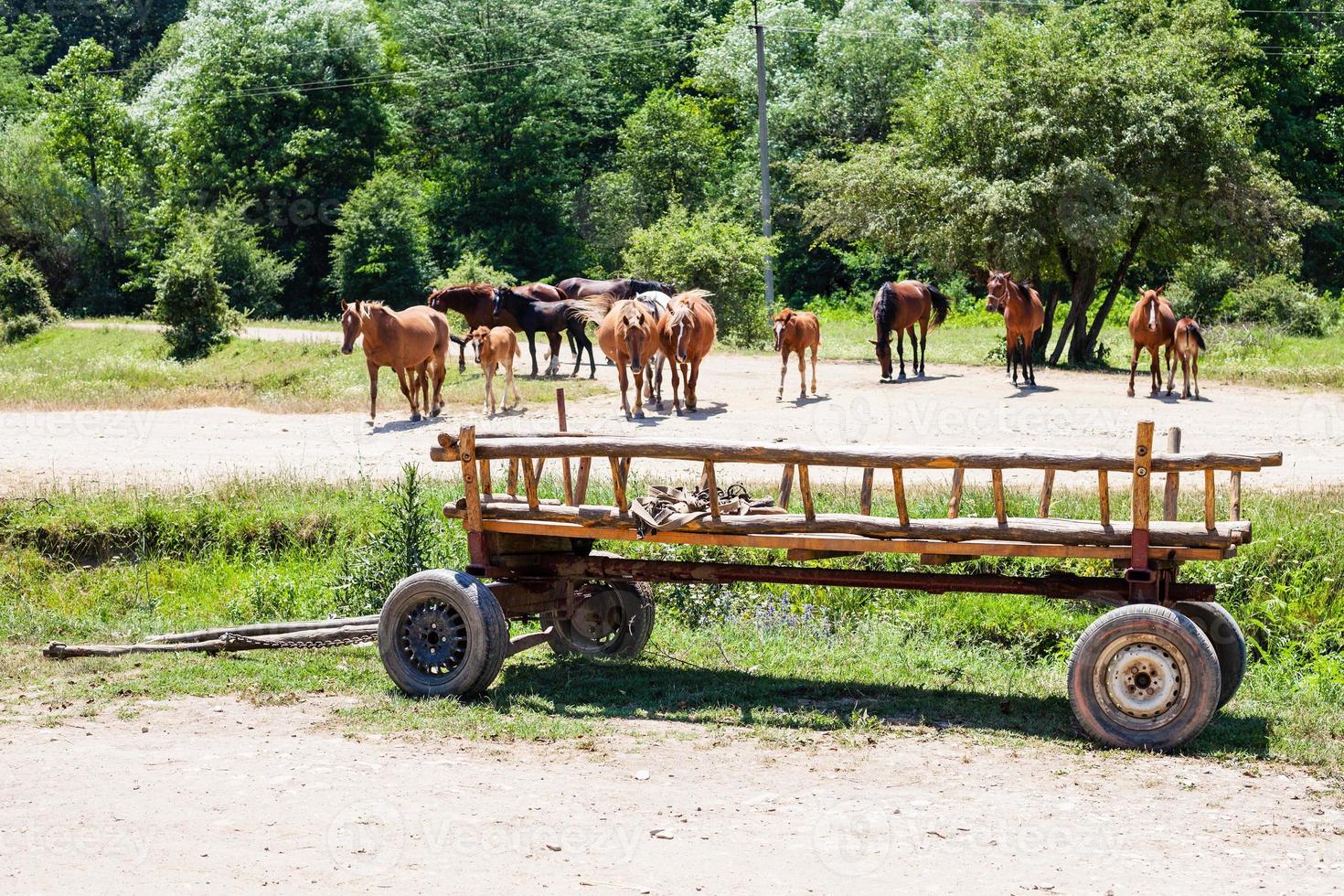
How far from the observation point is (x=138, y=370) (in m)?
30.5

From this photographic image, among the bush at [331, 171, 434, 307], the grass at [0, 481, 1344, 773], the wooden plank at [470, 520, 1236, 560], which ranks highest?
the bush at [331, 171, 434, 307]

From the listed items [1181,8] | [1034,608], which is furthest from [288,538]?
[1181,8]

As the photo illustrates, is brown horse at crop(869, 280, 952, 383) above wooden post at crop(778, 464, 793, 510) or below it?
above

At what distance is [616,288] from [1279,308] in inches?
737

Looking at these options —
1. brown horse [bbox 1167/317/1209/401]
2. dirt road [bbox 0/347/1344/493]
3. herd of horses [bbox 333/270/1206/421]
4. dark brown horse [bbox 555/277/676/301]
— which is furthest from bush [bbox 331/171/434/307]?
brown horse [bbox 1167/317/1209/401]

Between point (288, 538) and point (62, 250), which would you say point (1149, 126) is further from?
point (62, 250)

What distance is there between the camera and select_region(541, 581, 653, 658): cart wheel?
34.9ft

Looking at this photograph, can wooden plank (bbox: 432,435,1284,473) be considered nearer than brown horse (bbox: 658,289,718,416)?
Yes

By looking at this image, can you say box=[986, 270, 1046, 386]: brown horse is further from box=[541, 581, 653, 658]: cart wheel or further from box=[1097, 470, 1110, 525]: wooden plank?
box=[1097, 470, 1110, 525]: wooden plank

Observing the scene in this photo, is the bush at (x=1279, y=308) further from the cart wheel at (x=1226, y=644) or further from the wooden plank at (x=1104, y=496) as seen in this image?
the wooden plank at (x=1104, y=496)

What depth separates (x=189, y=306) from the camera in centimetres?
3388

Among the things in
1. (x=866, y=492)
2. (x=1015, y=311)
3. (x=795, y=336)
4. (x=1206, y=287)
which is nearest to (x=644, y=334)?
(x=795, y=336)

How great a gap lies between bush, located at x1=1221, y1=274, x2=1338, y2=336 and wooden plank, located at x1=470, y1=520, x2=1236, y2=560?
30.5 metres

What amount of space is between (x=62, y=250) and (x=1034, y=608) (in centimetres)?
4766
